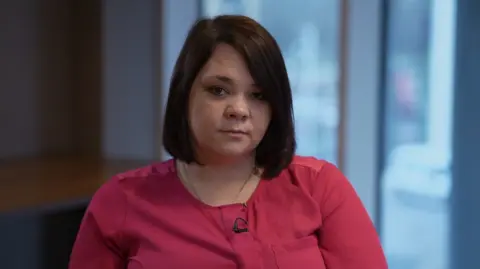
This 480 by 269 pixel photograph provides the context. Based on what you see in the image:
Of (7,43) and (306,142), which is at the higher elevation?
(7,43)

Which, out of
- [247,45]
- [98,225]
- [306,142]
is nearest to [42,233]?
[98,225]

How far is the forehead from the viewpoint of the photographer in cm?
92

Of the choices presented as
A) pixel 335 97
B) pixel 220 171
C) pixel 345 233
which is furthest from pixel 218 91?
pixel 335 97

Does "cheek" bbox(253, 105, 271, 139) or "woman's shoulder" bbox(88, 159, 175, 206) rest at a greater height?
"cheek" bbox(253, 105, 271, 139)

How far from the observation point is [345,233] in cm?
96

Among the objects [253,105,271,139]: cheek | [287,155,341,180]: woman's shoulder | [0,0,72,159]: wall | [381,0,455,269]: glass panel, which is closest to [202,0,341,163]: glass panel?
[381,0,455,269]: glass panel

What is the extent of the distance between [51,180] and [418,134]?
1.16m

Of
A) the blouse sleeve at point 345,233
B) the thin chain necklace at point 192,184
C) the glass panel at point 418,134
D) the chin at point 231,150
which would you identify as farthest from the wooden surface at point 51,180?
the glass panel at point 418,134

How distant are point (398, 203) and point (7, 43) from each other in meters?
1.37

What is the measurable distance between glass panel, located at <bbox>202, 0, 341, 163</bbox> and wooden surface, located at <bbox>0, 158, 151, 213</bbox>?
66cm

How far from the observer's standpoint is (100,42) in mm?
2094

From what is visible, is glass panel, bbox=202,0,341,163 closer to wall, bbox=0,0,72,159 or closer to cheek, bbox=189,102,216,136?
wall, bbox=0,0,72,159

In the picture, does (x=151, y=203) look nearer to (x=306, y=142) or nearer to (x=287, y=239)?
(x=287, y=239)

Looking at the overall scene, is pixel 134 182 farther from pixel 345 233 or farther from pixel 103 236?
pixel 345 233
